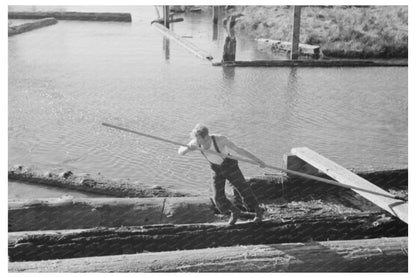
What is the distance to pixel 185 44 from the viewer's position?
2586 cm

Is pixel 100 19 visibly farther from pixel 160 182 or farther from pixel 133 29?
pixel 160 182

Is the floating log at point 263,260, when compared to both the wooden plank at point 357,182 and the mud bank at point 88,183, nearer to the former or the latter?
the wooden plank at point 357,182

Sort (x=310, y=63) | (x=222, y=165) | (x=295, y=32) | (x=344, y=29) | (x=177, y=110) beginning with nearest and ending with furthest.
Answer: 1. (x=222, y=165)
2. (x=177, y=110)
3. (x=310, y=63)
4. (x=295, y=32)
5. (x=344, y=29)

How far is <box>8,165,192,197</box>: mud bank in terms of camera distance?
8648 millimetres

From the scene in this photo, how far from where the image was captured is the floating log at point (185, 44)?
2299cm

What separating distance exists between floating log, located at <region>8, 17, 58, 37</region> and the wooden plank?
23729 millimetres

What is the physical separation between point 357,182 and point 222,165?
2342 mm

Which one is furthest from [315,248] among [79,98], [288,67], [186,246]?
[288,67]

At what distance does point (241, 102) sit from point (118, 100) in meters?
3.71

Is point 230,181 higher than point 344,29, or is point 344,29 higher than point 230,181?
point 344,29

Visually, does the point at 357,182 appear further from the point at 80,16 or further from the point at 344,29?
the point at 80,16

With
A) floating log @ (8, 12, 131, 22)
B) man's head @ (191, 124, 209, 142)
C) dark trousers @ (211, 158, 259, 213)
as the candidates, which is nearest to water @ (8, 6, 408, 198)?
dark trousers @ (211, 158, 259, 213)

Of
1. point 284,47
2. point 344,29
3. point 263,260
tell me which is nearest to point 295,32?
point 284,47

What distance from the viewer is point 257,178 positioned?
28.0 ft
